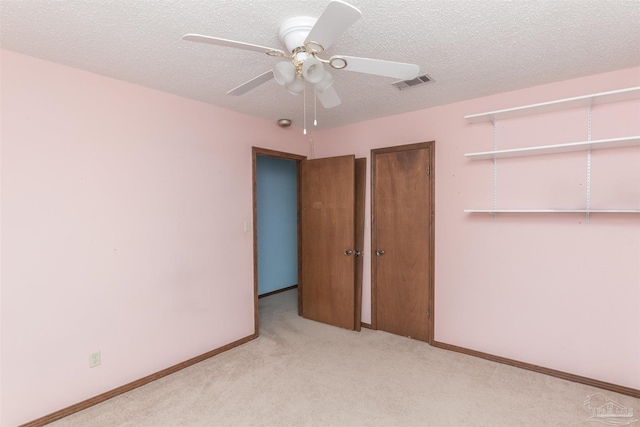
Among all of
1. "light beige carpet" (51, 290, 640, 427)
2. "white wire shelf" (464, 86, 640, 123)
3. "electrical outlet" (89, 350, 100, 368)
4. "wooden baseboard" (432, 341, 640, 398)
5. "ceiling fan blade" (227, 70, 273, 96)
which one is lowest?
"light beige carpet" (51, 290, 640, 427)

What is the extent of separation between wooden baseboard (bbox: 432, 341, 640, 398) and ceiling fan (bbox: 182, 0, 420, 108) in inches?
102

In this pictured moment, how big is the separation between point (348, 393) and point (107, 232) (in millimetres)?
2182

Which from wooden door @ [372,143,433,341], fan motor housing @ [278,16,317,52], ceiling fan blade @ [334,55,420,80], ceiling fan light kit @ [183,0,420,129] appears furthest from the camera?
wooden door @ [372,143,433,341]

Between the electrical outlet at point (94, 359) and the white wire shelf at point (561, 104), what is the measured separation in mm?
3464

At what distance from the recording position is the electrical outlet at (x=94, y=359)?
2.31 m

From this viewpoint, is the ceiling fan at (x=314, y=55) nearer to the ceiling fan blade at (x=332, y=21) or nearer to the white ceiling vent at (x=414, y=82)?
the ceiling fan blade at (x=332, y=21)

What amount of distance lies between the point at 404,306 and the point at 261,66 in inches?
106

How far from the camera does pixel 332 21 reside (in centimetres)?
121


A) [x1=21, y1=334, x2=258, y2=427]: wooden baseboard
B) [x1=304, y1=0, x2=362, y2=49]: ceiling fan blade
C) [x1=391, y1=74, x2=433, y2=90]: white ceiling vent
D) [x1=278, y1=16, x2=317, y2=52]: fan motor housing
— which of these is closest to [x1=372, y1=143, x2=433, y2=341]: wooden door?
[x1=391, y1=74, x2=433, y2=90]: white ceiling vent

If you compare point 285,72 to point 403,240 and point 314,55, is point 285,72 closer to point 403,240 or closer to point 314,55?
point 314,55

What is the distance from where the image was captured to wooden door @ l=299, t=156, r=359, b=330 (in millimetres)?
3613

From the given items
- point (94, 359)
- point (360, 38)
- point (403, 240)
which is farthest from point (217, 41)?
point (403, 240)

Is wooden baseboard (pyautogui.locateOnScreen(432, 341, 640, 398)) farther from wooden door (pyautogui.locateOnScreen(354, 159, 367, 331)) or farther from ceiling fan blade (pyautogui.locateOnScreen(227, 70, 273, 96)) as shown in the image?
ceiling fan blade (pyautogui.locateOnScreen(227, 70, 273, 96))

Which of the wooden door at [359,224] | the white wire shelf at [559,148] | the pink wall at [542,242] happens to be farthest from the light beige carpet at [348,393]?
the white wire shelf at [559,148]
